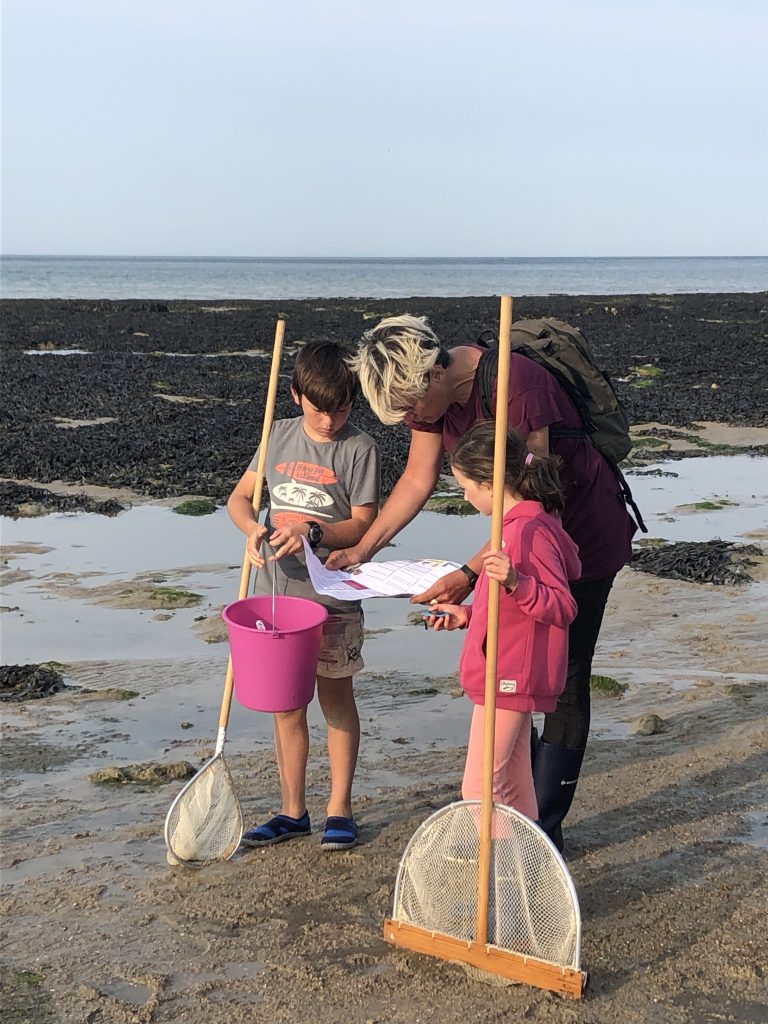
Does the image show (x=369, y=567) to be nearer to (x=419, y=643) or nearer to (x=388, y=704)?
(x=388, y=704)

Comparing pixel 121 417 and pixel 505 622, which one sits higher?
pixel 505 622

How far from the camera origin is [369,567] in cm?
397

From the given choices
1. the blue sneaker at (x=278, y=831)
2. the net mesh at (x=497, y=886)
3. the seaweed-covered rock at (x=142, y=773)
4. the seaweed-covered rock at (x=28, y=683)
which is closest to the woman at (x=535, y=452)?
the net mesh at (x=497, y=886)

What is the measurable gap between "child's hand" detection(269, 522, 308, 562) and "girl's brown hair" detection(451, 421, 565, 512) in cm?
66

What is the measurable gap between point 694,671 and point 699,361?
17448 mm

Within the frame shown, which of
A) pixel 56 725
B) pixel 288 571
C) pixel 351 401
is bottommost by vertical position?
pixel 56 725

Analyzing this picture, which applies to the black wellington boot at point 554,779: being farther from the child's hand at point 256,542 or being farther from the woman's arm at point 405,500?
the child's hand at point 256,542

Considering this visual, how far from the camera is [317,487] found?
4211 millimetres

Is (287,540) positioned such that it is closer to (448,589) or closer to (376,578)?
(376,578)

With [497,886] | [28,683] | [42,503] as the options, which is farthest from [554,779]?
[42,503]

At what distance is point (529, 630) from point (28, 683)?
330 cm

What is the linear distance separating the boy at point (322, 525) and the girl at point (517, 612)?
0.65 metres

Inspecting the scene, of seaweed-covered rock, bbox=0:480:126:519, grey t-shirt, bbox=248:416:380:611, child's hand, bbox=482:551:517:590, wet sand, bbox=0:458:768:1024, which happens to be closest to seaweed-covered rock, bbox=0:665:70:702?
wet sand, bbox=0:458:768:1024

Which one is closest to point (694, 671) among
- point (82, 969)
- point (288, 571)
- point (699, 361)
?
point (288, 571)
